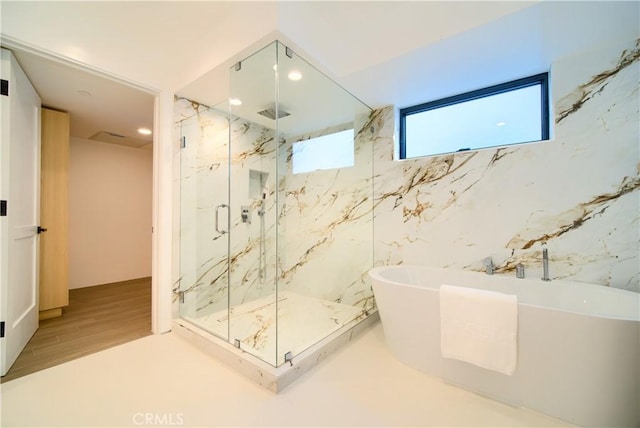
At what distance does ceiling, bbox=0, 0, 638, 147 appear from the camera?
1616 mm

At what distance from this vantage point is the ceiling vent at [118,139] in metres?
3.54

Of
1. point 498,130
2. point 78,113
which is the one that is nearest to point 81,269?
point 78,113

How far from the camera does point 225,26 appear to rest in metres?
1.99

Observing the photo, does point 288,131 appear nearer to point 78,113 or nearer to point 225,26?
point 225,26

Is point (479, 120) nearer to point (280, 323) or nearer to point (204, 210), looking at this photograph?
point (280, 323)

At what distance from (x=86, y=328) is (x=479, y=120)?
4.32 m

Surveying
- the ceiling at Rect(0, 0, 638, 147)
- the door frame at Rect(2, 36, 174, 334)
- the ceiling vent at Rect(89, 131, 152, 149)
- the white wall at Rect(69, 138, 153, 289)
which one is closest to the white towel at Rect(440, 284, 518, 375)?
the ceiling at Rect(0, 0, 638, 147)

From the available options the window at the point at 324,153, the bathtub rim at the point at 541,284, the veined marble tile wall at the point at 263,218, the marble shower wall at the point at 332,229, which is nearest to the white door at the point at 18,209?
the veined marble tile wall at the point at 263,218

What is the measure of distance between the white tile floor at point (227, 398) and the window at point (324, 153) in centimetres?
201

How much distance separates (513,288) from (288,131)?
2.44 meters

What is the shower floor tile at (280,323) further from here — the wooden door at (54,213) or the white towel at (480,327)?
the wooden door at (54,213)

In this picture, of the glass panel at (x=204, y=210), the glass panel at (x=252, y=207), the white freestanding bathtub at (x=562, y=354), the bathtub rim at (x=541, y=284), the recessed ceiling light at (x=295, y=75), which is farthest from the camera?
the glass panel at (x=204, y=210)

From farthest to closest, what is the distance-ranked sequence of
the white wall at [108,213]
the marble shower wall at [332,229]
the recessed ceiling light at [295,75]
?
1. the white wall at [108,213]
2. the marble shower wall at [332,229]
3. the recessed ceiling light at [295,75]

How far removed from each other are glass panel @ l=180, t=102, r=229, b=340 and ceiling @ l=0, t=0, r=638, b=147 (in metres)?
0.37
